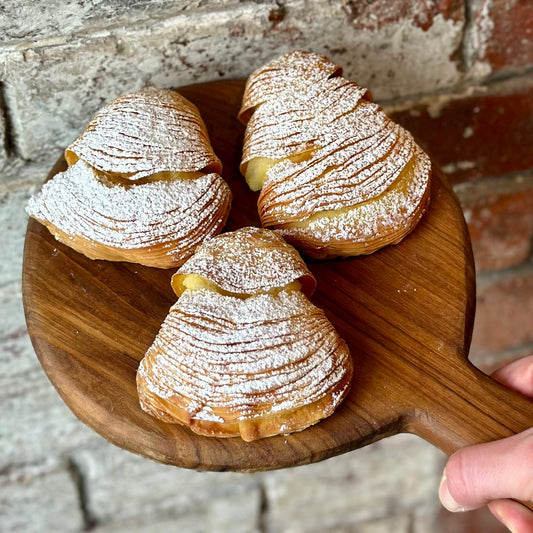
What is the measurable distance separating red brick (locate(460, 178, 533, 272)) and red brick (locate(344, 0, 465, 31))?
0.93 feet

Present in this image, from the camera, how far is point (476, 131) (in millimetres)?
1017

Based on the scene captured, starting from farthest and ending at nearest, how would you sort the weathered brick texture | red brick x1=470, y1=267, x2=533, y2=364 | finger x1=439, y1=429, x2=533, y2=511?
red brick x1=470, y1=267, x2=533, y2=364, the weathered brick texture, finger x1=439, y1=429, x2=533, y2=511

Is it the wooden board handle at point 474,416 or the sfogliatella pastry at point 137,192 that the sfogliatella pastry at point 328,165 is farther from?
the wooden board handle at point 474,416

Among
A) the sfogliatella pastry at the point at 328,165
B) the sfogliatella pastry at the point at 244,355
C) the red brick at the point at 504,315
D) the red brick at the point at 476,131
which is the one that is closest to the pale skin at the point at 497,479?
the sfogliatella pastry at the point at 244,355

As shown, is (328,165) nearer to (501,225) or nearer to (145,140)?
(145,140)

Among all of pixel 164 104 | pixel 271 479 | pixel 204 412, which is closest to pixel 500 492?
pixel 204 412

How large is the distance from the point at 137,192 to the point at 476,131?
1.76ft

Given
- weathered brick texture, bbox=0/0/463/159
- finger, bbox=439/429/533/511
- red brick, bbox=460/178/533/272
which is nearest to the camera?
finger, bbox=439/429/533/511

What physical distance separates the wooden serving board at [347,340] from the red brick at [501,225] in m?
0.33

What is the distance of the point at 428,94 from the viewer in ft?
3.18

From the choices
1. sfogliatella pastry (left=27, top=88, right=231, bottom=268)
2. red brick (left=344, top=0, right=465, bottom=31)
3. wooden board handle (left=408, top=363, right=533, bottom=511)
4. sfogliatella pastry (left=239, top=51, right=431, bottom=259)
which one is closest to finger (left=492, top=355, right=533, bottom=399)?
wooden board handle (left=408, top=363, right=533, bottom=511)

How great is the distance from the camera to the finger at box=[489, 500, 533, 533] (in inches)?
A: 23.1

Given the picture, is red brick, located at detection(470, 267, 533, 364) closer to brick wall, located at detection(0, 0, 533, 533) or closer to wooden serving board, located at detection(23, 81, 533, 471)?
brick wall, located at detection(0, 0, 533, 533)

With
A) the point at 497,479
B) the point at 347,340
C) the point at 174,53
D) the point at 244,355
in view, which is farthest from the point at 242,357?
the point at 174,53
